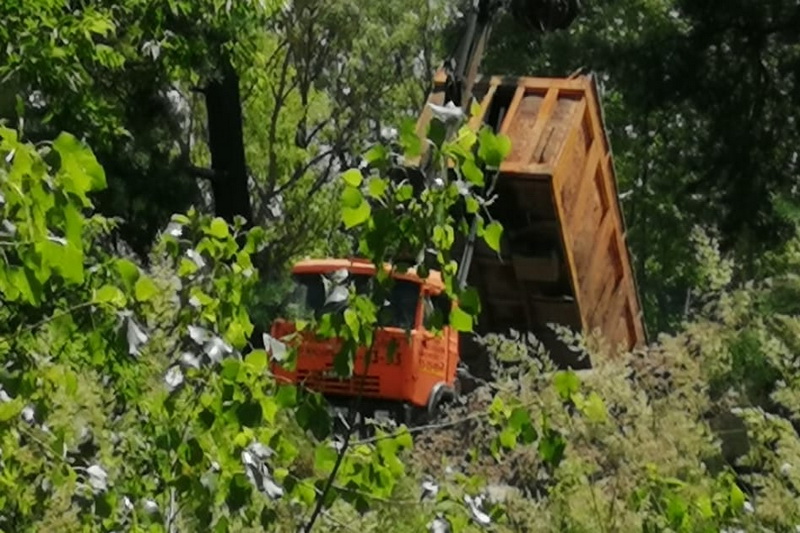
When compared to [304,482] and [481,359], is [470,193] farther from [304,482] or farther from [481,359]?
[481,359]

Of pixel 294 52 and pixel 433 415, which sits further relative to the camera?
pixel 294 52

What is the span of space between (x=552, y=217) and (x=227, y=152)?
30.7 feet

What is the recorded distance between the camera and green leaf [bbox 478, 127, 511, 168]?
360 centimetres

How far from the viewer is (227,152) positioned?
24844 mm

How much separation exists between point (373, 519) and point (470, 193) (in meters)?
3.63

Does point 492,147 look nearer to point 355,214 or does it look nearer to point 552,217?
point 355,214

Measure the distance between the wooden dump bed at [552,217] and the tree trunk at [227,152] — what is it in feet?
22.9

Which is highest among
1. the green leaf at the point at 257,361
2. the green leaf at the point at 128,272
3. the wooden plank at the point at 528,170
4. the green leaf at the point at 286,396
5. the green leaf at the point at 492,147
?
the green leaf at the point at 492,147

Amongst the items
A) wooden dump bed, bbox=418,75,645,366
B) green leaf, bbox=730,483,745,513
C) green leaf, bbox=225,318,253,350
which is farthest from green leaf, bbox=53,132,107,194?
wooden dump bed, bbox=418,75,645,366

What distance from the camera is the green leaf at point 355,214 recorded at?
3.65m

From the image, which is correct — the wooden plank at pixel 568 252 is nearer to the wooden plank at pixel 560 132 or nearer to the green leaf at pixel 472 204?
the wooden plank at pixel 560 132

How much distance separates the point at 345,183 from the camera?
3656mm

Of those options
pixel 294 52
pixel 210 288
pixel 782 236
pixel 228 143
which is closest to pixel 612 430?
pixel 210 288

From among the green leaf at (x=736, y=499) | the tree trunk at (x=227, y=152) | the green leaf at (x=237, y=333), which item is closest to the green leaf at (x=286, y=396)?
the green leaf at (x=237, y=333)
